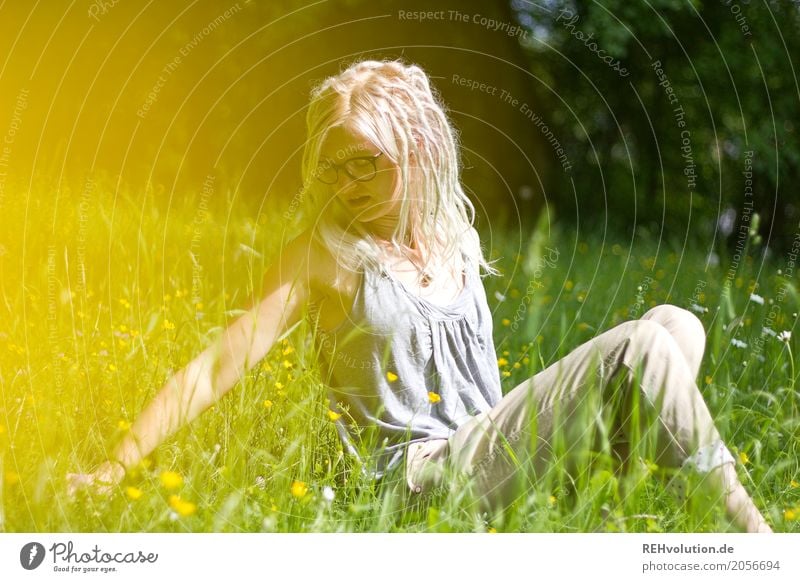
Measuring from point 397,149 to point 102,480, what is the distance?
0.67 meters

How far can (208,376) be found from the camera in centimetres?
145

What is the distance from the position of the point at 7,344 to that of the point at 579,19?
1525mm

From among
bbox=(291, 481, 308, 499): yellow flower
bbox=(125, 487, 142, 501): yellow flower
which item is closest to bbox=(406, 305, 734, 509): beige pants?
bbox=(291, 481, 308, 499): yellow flower

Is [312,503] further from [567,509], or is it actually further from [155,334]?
[155,334]

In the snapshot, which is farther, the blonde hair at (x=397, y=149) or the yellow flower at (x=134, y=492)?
the blonde hair at (x=397, y=149)

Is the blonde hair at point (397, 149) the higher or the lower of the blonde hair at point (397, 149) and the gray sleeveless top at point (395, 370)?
the higher

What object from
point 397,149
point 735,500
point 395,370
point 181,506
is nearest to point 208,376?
point 181,506

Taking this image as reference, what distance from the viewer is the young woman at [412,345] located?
143 centimetres

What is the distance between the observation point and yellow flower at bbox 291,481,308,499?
1482 mm

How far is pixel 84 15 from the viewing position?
2076 mm

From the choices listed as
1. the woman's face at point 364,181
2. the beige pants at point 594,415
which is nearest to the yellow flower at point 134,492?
the beige pants at point 594,415

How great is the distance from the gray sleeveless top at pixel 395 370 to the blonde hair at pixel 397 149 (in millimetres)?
81

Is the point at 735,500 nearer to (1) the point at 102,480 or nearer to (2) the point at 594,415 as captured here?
(2) the point at 594,415

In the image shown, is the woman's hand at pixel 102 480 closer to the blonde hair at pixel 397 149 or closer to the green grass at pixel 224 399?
the green grass at pixel 224 399
